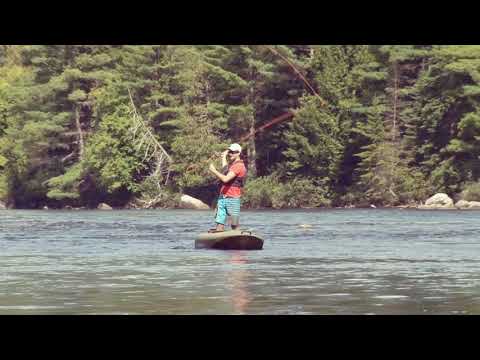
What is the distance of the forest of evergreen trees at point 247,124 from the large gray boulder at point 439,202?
3.03ft

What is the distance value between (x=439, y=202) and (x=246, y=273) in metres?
41.6

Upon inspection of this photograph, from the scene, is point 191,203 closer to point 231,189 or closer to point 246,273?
point 231,189

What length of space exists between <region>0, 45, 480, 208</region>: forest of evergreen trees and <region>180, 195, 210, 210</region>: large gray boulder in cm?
141

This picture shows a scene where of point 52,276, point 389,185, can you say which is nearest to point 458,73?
point 389,185

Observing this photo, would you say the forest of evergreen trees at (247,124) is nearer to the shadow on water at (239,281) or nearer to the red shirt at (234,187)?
the red shirt at (234,187)

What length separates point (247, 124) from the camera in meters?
73.9

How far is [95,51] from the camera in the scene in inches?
3046

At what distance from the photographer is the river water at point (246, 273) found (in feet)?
51.3

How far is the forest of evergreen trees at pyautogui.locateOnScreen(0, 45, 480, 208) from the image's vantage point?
66.4m

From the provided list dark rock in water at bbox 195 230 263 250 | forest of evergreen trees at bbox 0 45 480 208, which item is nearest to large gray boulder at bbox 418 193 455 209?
forest of evergreen trees at bbox 0 45 480 208
